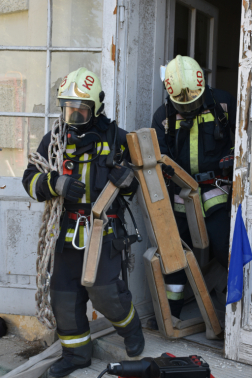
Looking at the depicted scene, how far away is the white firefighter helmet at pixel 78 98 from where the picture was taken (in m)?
2.42

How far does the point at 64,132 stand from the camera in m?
2.54

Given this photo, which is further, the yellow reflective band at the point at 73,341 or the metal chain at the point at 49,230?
the yellow reflective band at the point at 73,341

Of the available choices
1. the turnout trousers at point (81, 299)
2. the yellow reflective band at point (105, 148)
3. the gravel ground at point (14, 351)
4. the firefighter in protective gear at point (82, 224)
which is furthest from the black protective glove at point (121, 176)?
the gravel ground at point (14, 351)

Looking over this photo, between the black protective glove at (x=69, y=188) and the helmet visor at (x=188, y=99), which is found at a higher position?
the helmet visor at (x=188, y=99)

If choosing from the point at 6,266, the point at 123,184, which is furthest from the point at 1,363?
the point at 123,184

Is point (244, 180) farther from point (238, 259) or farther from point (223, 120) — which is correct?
point (223, 120)

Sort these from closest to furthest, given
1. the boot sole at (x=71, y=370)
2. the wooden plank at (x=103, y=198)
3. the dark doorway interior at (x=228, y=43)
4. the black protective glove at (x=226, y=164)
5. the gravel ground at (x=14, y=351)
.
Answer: the wooden plank at (x=103, y=198) < the boot sole at (x=71, y=370) < the black protective glove at (x=226, y=164) < the gravel ground at (x=14, y=351) < the dark doorway interior at (x=228, y=43)

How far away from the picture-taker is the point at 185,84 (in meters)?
2.70

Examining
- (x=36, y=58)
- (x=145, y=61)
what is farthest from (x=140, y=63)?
(x=36, y=58)

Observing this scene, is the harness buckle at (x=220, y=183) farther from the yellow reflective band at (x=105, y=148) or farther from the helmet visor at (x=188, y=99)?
the yellow reflective band at (x=105, y=148)

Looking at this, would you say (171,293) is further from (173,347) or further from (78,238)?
(78,238)

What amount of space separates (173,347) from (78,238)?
1025 millimetres

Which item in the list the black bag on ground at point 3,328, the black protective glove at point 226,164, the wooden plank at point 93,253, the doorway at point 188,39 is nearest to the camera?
the wooden plank at point 93,253

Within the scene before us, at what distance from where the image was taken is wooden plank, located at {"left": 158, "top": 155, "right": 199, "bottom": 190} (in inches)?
103
